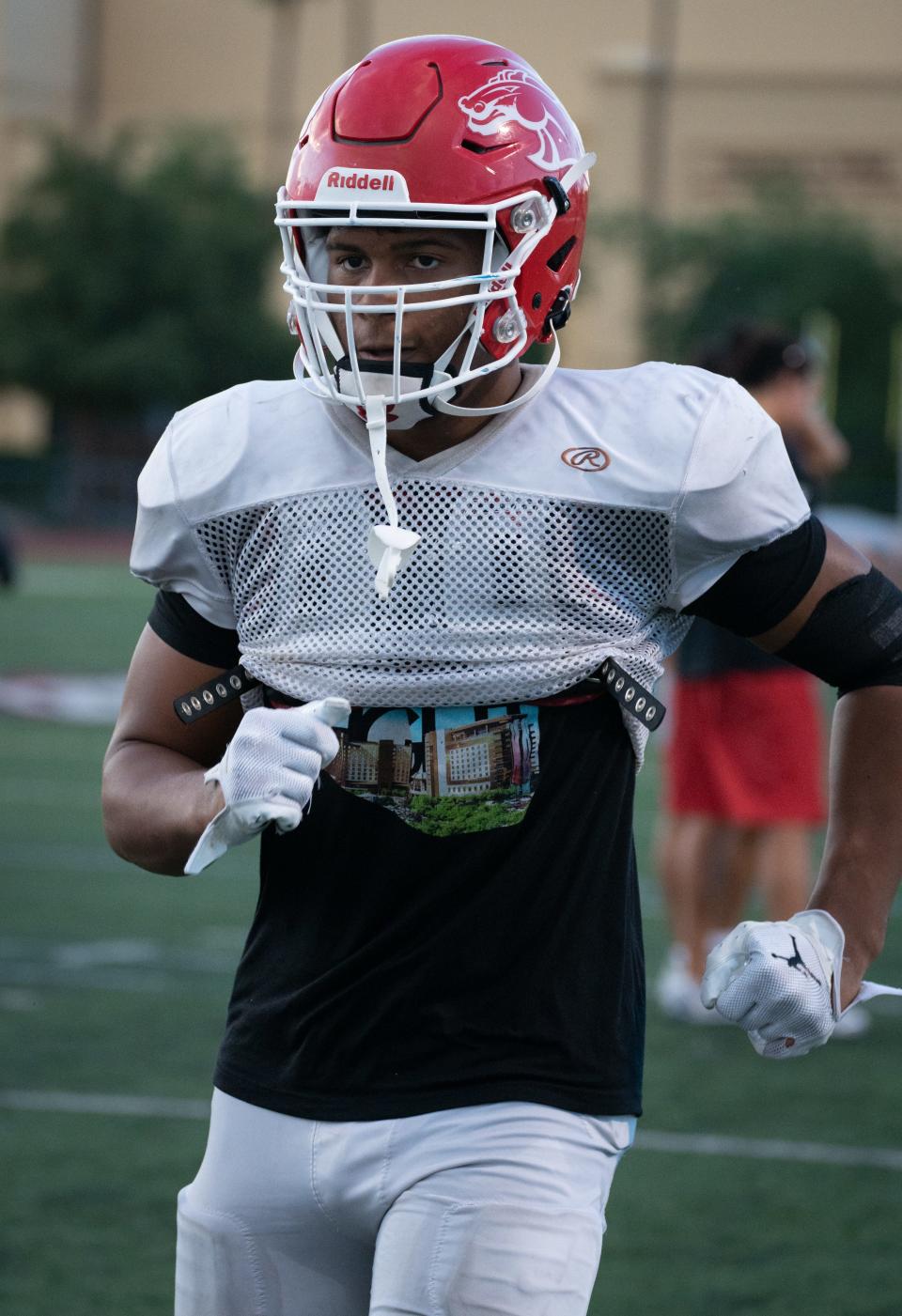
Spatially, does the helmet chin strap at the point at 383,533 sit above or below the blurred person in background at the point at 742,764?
above

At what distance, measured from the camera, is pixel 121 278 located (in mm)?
38375

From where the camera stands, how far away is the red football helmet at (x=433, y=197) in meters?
2.13

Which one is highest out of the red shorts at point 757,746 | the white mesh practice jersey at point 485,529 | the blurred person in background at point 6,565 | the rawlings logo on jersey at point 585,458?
the rawlings logo on jersey at point 585,458

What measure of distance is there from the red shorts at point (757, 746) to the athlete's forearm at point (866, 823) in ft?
11.8

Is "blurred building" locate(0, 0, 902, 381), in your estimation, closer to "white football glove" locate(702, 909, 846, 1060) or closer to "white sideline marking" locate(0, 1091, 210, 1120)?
"white sideline marking" locate(0, 1091, 210, 1120)

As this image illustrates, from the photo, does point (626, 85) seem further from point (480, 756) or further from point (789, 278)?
point (480, 756)

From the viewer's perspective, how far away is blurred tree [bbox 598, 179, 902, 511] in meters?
36.9

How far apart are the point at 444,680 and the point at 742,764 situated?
3.91m

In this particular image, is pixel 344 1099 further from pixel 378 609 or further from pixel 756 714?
pixel 756 714

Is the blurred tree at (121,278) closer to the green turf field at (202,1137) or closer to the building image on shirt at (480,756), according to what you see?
the green turf field at (202,1137)

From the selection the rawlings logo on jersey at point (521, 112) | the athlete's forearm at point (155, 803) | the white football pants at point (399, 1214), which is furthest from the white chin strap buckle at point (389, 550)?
the white football pants at point (399, 1214)

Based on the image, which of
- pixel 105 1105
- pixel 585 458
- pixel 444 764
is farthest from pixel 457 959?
pixel 105 1105

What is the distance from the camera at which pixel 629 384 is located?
Result: 2.26 metres

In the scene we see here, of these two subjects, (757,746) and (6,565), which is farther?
(757,746)
